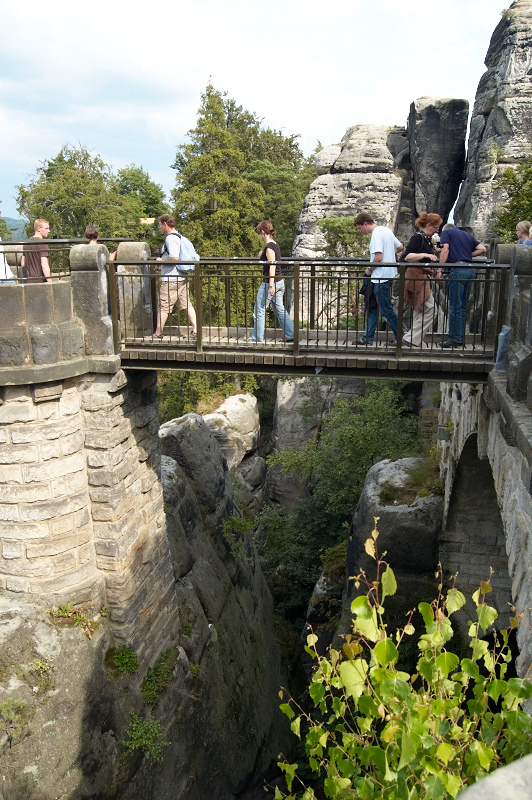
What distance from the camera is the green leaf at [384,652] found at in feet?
8.80

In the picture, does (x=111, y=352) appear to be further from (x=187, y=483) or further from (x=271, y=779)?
(x=271, y=779)

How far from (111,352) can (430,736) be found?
567 cm

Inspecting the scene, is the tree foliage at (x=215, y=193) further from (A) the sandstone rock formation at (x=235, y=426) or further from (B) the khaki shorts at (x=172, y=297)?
(B) the khaki shorts at (x=172, y=297)

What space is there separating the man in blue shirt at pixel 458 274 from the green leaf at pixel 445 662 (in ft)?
→ 14.6

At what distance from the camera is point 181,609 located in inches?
383

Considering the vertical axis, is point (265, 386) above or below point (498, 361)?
below

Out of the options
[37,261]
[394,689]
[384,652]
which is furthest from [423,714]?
[37,261]

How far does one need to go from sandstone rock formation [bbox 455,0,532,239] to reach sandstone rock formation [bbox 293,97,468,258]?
2.53 m

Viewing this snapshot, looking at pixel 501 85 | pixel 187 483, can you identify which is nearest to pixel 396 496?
pixel 187 483

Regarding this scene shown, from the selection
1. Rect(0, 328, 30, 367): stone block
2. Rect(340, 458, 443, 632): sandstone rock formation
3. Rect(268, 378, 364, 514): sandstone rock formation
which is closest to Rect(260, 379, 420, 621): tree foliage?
Rect(340, 458, 443, 632): sandstone rock formation

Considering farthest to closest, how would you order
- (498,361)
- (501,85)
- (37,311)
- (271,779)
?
(501,85) → (271,779) → (37,311) → (498,361)

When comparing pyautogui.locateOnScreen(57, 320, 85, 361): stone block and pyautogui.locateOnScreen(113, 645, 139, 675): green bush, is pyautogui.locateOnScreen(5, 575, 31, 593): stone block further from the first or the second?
pyautogui.locateOnScreen(57, 320, 85, 361): stone block

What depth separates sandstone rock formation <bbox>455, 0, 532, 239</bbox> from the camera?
22.1 m

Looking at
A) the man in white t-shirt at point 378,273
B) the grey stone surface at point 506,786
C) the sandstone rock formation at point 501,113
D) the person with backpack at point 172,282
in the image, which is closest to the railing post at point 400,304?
the man in white t-shirt at point 378,273
